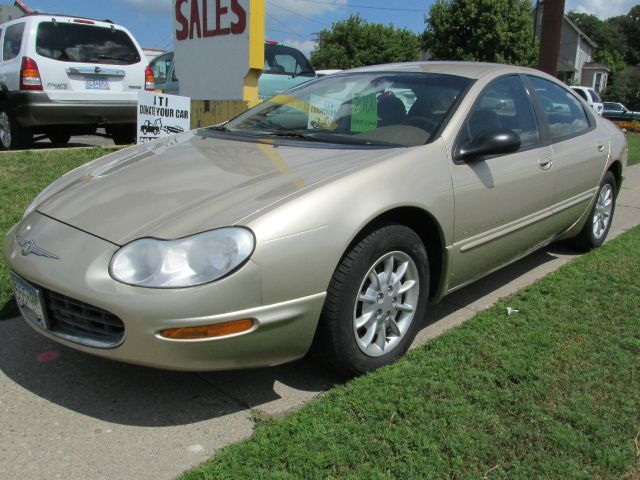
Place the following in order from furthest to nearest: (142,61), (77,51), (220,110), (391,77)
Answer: (142,61)
(77,51)
(220,110)
(391,77)

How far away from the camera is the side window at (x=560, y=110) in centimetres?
400

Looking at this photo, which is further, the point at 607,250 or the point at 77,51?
the point at 77,51

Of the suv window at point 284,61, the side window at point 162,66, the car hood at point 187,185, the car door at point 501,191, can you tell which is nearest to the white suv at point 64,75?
the suv window at point 284,61

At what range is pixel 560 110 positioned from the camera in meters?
4.21

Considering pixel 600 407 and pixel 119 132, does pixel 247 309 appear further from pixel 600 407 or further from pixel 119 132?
pixel 119 132

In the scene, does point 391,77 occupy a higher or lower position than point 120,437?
higher

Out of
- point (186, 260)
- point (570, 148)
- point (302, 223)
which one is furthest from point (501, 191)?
point (186, 260)

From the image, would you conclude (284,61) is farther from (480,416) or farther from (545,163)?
(480,416)

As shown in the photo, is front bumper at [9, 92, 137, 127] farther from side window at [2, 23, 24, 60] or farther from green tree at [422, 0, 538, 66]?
green tree at [422, 0, 538, 66]

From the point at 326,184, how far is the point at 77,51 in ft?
20.9

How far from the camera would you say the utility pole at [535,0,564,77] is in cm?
1344

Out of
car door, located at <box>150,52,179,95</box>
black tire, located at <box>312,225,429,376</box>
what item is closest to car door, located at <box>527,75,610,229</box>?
black tire, located at <box>312,225,429,376</box>

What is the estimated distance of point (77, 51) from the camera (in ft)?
24.9

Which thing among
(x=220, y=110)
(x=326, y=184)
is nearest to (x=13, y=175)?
(x=220, y=110)
